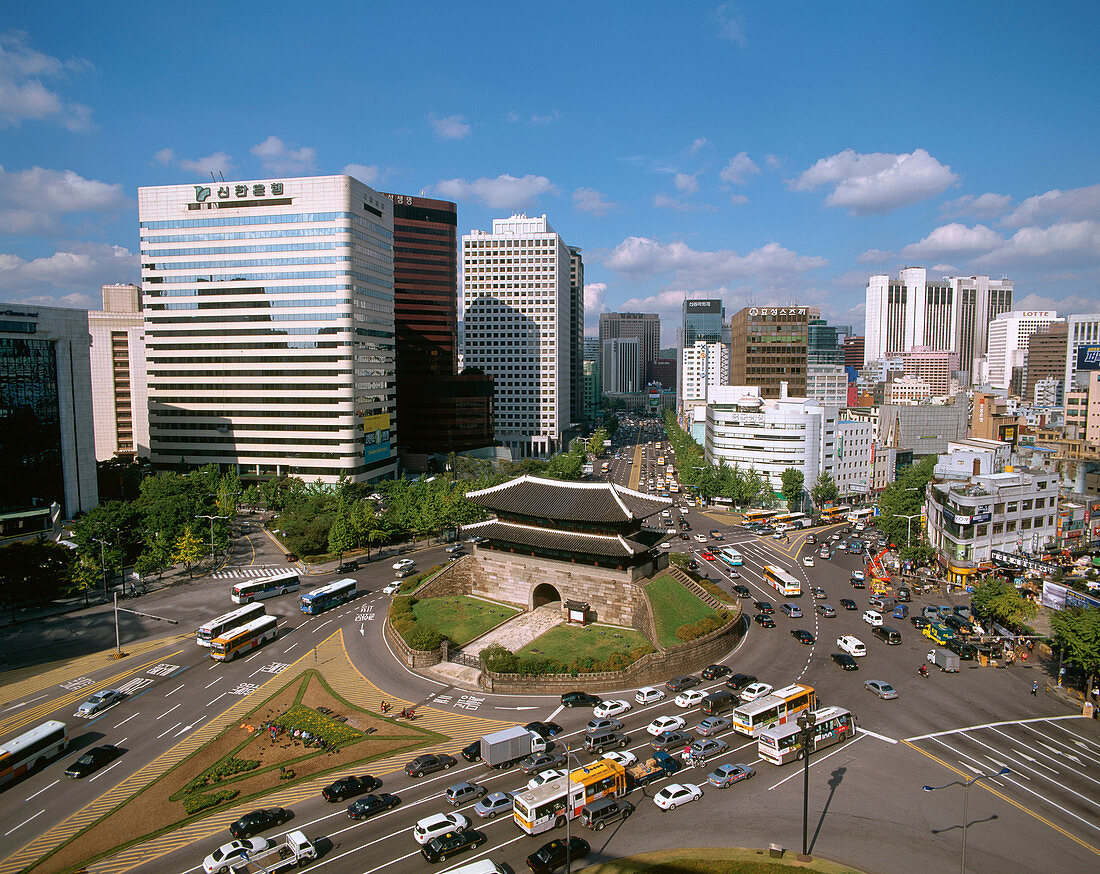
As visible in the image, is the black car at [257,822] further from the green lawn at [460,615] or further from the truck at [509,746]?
the green lawn at [460,615]

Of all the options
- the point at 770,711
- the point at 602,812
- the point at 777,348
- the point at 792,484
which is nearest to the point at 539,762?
the point at 602,812

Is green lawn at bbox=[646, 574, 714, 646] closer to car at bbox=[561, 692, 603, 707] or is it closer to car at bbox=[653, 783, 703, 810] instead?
car at bbox=[561, 692, 603, 707]

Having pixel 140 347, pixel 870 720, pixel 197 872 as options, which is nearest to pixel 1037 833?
pixel 870 720

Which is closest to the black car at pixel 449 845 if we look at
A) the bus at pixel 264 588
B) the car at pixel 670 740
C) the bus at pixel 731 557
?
the car at pixel 670 740

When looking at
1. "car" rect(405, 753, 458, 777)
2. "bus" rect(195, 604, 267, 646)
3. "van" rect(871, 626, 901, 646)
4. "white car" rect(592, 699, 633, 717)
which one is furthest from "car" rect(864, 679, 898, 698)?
"bus" rect(195, 604, 267, 646)

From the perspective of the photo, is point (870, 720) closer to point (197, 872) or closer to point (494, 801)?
point (494, 801)

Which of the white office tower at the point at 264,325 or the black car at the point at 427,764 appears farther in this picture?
the white office tower at the point at 264,325
